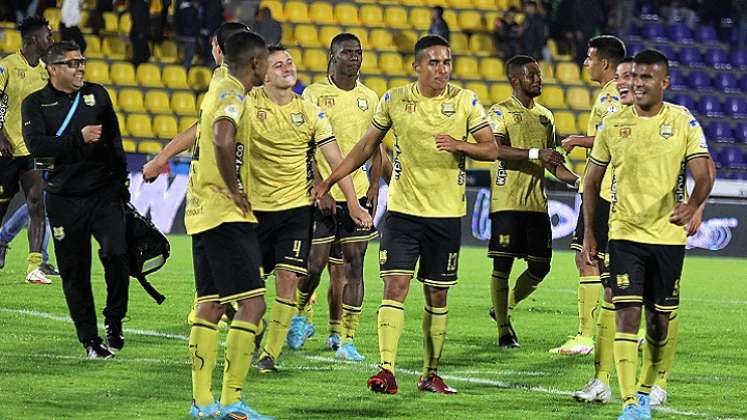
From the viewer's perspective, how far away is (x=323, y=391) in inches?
373

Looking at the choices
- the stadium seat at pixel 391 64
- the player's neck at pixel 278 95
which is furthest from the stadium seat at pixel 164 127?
the player's neck at pixel 278 95

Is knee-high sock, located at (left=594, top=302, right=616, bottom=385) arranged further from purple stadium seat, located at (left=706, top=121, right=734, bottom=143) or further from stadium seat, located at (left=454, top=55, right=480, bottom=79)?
purple stadium seat, located at (left=706, top=121, right=734, bottom=143)

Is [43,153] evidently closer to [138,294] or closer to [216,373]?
[216,373]

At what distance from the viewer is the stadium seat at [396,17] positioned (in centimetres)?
2930

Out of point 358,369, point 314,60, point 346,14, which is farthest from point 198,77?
point 358,369

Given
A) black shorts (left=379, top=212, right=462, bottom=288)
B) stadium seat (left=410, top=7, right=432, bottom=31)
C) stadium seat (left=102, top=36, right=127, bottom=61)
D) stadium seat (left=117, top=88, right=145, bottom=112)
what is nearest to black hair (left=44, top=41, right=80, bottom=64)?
black shorts (left=379, top=212, right=462, bottom=288)

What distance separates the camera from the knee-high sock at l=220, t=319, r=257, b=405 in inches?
320

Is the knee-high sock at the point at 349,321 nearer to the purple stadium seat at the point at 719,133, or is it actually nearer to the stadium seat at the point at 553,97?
the stadium seat at the point at 553,97

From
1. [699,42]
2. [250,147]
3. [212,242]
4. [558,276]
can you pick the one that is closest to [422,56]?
[250,147]

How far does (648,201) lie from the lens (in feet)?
27.9

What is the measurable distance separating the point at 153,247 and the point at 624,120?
3914 millimetres

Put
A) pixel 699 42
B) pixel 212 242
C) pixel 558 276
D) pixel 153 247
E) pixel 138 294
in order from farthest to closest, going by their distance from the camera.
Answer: pixel 699 42 < pixel 558 276 < pixel 138 294 < pixel 153 247 < pixel 212 242

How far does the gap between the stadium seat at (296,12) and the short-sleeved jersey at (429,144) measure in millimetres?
19362

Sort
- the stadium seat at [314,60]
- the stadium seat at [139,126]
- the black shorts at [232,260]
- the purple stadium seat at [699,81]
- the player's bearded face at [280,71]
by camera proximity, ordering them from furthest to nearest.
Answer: the purple stadium seat at [699,81] → the stadium seat at [314,60] → the stadium seat at [139,126] → the player's bearded face at [280,71] → the black shorts at [232,260]
